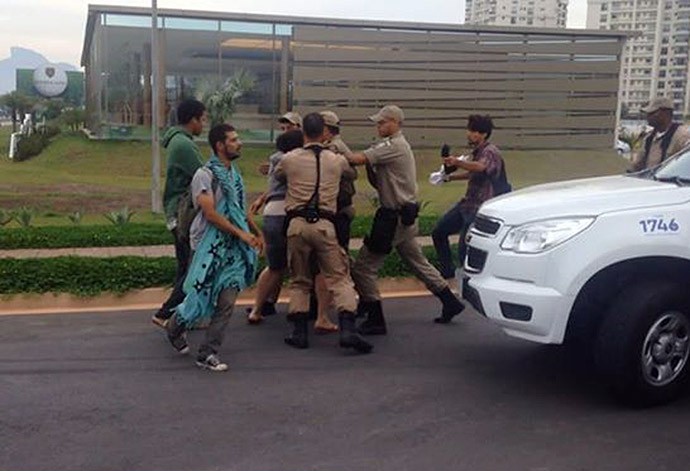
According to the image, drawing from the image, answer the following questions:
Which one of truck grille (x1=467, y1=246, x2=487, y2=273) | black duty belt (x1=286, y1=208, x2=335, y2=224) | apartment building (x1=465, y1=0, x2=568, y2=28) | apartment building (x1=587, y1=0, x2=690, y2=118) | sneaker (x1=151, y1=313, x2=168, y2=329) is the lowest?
sneaker (x1=151, y1=313, x2=168, y2=329)

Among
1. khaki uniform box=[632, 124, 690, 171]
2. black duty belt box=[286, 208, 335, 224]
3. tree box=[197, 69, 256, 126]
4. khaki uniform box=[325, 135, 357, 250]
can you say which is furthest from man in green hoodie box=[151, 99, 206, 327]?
tree box=[197, 69, 256, 126]

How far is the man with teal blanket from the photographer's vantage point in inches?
201

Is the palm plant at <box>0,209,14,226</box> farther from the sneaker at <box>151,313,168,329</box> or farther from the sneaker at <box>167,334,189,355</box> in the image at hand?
the sneaker at <box>167,334,189,355</box>

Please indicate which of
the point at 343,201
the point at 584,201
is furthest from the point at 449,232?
the point at 584,201

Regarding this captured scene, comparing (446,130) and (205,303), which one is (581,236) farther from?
(446,130)

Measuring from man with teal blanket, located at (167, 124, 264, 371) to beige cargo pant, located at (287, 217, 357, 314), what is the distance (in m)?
0.34

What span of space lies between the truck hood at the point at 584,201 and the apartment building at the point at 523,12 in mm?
95095

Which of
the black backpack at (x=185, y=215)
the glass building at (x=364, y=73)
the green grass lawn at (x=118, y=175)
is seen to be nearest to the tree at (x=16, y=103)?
the green grass lawn at (x=118, y=175)

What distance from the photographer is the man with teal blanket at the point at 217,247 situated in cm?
510

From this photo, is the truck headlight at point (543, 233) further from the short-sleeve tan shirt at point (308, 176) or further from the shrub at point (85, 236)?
the shrub at point (85, 236)

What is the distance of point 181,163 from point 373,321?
192 centimetres

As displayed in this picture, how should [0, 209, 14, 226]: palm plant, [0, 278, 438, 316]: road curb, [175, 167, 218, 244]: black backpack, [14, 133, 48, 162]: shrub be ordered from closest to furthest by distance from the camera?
[175, 167, 218, 244]: black backpack → [0, 278, 438, 316]: road curb → [0, 209, 14, 226]: palm plant → [14, 133, 48, 162]: shrub

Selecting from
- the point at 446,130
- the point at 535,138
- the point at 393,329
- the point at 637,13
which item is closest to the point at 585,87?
the point at 535,138

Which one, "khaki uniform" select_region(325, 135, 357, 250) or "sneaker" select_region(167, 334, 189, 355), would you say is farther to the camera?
"khaki uniform" select_region(325, 135, 357, 250)
